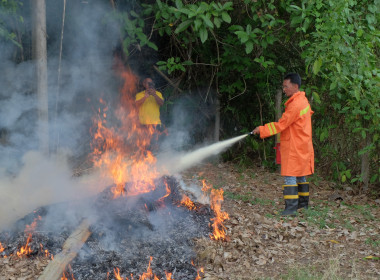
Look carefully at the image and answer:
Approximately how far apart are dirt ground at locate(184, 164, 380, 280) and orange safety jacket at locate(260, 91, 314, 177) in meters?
0.74

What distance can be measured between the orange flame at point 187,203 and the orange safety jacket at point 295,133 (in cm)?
142

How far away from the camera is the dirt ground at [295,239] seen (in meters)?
4.11

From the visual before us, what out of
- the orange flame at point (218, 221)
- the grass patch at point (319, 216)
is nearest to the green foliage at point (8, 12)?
the orange flame at point (218, 221)

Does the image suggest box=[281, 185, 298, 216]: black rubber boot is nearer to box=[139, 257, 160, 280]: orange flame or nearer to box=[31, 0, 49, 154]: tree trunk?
box=[139, 257, 160, 280]: orange flame

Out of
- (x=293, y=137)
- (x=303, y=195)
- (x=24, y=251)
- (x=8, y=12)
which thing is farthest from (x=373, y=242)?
(x=8, y=12)

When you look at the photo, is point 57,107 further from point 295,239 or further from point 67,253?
point 295,239

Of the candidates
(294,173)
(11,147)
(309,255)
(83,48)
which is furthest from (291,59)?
(11,147)

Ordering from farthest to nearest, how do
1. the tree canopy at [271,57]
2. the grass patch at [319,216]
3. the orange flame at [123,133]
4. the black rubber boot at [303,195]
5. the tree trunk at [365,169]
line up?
the orange flame at [123,133]
the tree trunk at [365,169]
the black rubber boot at [303,195]
the tree canopy at [271,57]
the grass patch at [319,216]

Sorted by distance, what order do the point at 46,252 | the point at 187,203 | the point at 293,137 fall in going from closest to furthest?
1. the point at 46,252
2. the point at 187,203
3. the point at 293,137

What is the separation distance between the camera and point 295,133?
5.69m

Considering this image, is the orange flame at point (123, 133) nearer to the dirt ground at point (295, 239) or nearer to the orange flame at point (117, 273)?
the dirt ground at point (295, 239)

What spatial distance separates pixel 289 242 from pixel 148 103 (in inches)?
160

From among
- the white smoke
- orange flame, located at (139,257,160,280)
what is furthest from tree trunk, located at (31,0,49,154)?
orange flame, located at (139,257,160,280)

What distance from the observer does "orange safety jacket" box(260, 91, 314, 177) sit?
560 centimetres
